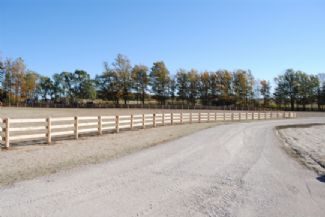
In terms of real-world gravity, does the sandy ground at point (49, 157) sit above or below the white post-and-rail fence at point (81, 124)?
below

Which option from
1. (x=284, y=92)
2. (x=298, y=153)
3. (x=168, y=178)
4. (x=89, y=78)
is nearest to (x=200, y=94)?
(x=284, y=92)

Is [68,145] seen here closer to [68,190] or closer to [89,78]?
[68,190]

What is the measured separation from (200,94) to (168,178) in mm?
76806

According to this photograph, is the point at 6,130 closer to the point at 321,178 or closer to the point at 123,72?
the point at 321,178

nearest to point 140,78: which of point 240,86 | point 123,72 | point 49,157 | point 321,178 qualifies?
point 123,72

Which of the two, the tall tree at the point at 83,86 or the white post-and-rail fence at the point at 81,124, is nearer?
the white post-and-rail fence at the point at 81,124

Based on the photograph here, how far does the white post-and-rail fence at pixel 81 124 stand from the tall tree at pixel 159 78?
3872 centimetres

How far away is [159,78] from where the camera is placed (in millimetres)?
75000

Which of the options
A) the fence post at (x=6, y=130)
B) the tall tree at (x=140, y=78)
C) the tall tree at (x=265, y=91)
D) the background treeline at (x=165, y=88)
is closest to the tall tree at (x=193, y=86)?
the background treeline at (x=165, y=88)

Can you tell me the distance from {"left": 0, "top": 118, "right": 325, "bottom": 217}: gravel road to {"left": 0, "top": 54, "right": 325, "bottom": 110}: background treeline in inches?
2378

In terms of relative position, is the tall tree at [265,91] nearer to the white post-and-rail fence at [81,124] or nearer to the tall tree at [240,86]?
the tall tree at [240,86]

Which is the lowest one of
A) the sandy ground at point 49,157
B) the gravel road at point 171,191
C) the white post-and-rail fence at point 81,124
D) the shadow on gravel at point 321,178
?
the sandy ground at point 49,157

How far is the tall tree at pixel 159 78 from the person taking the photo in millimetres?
74938

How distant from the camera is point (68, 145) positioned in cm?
1152
